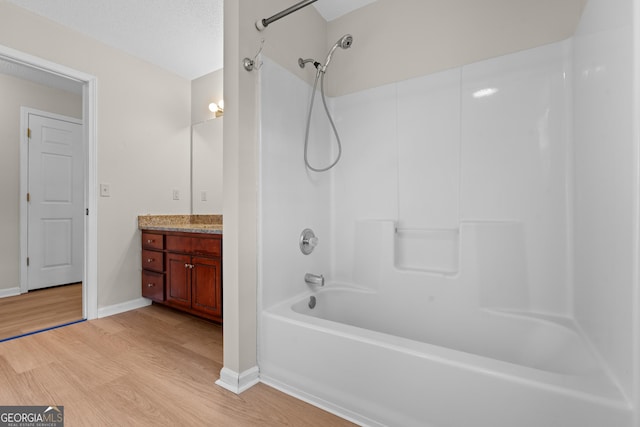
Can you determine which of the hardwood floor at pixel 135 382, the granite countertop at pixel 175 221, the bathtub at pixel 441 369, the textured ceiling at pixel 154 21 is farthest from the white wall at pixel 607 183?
the granite countertop at pixel 175 221

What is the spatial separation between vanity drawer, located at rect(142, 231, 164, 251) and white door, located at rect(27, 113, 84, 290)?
158 cm

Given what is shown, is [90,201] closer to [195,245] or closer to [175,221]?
[175,221]

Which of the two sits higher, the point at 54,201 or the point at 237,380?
the point at 54,201

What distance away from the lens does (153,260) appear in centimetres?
263

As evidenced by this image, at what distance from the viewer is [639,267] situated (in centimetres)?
77

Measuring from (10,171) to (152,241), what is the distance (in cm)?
193

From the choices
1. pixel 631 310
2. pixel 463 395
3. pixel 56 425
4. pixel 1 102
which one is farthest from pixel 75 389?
pixel 1 102

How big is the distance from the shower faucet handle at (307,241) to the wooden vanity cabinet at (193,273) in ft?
2.16

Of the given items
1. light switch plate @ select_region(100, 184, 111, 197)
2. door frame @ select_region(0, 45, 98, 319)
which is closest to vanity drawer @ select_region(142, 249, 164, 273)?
door frame @ select_region(0, 45, 98, 319)

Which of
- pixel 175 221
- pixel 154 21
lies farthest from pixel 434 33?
pixel 175 221

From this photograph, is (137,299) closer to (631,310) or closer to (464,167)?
(464,167)

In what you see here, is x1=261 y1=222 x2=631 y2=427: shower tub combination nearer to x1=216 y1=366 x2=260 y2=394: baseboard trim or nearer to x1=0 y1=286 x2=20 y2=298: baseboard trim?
A: x1=216 y1=366 x2=260 y2=394: baseboard trim

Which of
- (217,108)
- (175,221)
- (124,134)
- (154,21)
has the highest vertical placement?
(154,21)

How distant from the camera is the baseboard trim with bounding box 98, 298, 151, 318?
245 centimetres
